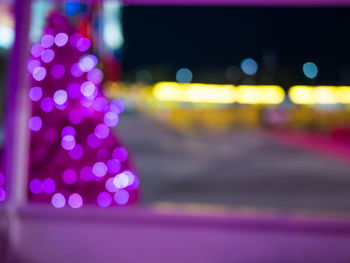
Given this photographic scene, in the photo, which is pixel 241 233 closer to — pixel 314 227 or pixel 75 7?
pixel 314 227

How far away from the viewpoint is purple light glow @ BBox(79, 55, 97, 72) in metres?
2.67

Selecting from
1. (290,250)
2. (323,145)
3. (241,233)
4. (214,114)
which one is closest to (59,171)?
(241,233)

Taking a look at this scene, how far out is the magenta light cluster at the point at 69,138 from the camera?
8.51 feet

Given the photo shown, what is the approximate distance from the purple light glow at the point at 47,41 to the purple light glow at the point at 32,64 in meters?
0.12

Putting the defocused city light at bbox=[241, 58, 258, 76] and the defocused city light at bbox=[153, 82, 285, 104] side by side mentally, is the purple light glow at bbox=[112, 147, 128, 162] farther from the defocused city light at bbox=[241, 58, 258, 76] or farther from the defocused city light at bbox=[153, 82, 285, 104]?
the defocused city light at bbox=[153, 82, 285, 104]

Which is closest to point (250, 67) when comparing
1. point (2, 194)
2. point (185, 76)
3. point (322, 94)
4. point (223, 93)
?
point (223, 93)

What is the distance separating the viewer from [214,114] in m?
35.9

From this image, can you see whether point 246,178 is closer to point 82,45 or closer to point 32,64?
point 82,45

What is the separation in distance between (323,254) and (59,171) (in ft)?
5.15

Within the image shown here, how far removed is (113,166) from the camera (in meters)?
2.64

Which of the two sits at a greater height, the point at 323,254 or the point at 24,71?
the point at 24,71

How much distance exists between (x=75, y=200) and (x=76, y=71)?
0.78m

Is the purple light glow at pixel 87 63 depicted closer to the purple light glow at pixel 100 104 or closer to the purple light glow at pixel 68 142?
the purple light glow at pixel 100 104

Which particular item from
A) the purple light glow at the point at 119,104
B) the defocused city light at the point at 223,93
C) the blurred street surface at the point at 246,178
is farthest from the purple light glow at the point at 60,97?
the defocused city light at the point at 223,93
